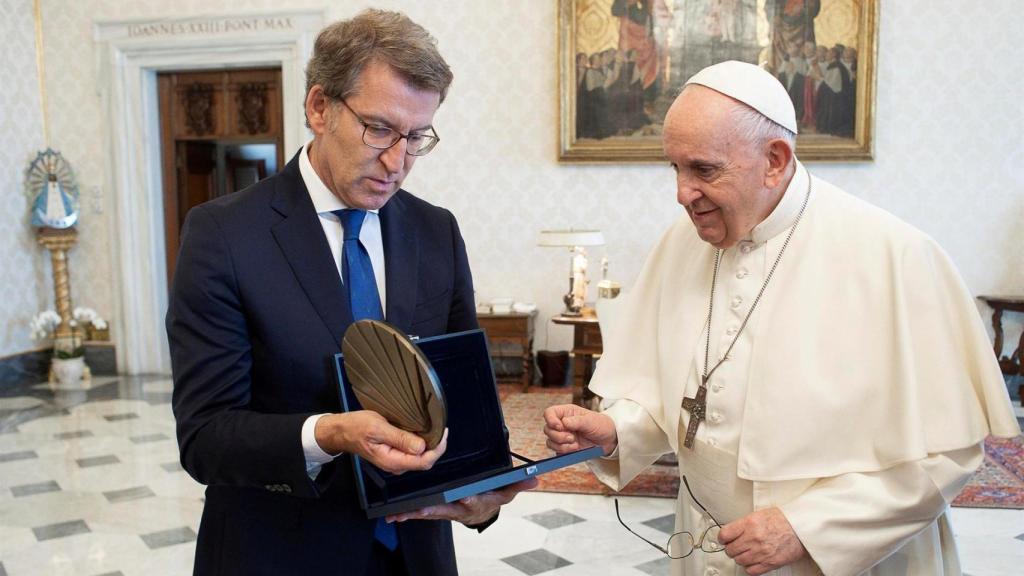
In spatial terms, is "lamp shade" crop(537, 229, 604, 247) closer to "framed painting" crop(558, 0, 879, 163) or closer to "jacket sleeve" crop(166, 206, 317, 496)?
"framed painting" crop(558, 0, 879, 163)

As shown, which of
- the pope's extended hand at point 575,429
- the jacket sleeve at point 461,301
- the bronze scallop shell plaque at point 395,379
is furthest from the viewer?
the pope's extended hand at point 575,429

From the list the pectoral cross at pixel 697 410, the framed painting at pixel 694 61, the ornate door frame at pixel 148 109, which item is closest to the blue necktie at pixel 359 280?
the pectoral cross at pixel 697 410

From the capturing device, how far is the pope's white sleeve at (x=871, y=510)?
178 cm

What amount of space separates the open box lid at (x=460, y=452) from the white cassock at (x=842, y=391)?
1.34 feet

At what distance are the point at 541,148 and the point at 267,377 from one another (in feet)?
23.7

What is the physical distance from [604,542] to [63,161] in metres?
7.51

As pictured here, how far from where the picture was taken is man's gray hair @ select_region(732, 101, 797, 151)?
1.88 m

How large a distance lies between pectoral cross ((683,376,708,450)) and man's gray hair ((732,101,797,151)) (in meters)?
0.58

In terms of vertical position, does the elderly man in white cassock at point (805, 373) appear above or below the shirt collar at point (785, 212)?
below

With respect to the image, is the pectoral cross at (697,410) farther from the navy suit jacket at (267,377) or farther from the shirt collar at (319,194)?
the shirt collar at (319,194)

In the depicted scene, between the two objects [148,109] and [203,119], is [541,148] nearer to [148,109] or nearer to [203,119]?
[203,119]

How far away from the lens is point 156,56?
916cm

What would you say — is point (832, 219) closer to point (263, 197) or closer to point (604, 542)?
point (263, 197)

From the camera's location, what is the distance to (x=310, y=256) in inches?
69.0
